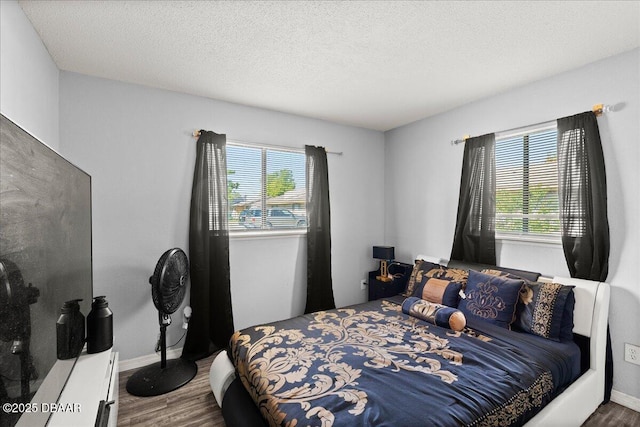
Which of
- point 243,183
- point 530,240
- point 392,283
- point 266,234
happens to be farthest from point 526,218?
point 243,183

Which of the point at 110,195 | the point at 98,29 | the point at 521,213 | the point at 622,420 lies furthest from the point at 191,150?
the point at 622,420

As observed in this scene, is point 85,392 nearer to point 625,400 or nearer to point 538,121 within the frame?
point 625,400

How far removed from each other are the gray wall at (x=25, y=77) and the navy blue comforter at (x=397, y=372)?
169 cm

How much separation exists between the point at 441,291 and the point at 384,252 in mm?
1271

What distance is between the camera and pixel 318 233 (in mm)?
3707

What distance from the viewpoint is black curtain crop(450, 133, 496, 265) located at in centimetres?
301

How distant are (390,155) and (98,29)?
11.2 feet

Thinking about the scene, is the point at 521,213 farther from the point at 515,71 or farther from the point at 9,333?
the point at 9,333

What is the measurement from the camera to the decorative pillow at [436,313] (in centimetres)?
228

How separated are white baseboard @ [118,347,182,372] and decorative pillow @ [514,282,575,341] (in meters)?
3.04

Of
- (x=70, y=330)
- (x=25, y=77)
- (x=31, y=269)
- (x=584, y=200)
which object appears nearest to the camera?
(x=31, y=269)

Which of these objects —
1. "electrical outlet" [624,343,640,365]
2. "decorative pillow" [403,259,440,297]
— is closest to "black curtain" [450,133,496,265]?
"decorative pillow" [403,259,440,297]

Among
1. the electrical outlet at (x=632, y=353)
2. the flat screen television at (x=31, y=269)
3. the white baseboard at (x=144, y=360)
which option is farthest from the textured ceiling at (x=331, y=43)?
the white baseboard at (x=144, y=360)

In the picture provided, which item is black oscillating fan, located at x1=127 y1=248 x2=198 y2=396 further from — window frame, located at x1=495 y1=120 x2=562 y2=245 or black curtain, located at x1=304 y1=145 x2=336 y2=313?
window frame, located at x1=495 y1=120 x2=562 y2=245
